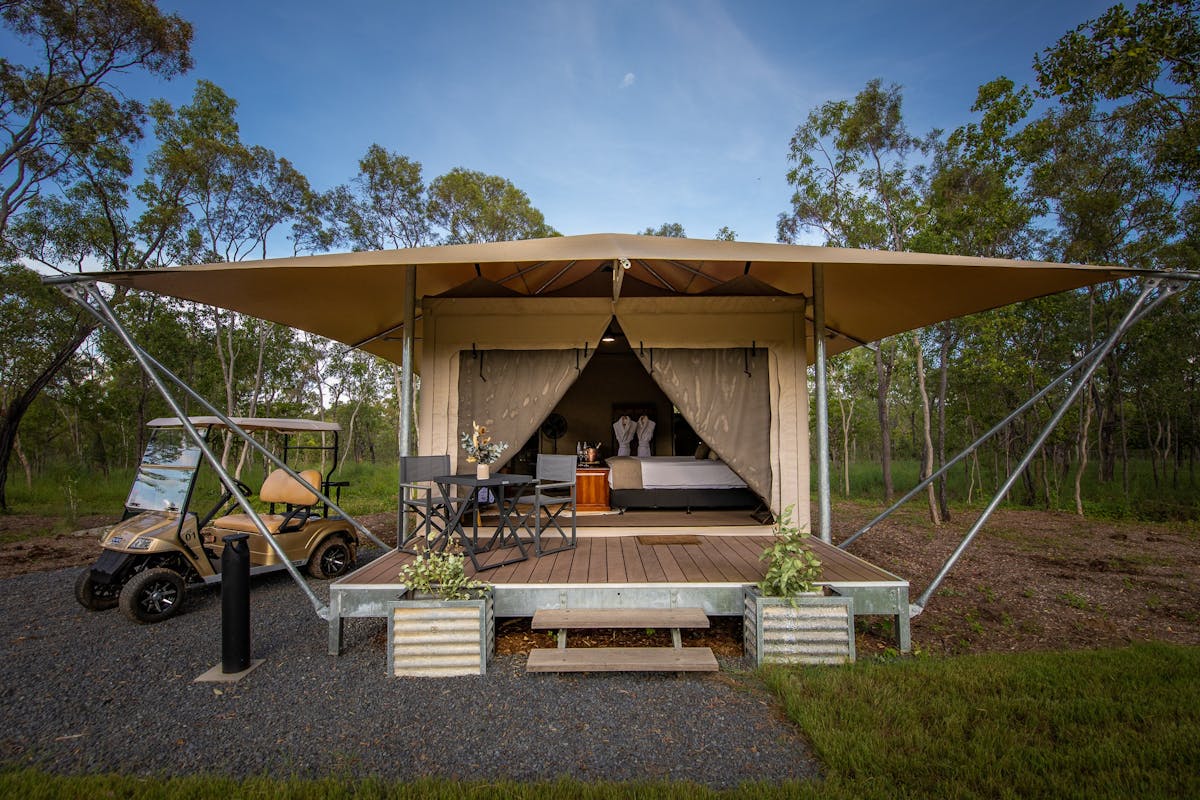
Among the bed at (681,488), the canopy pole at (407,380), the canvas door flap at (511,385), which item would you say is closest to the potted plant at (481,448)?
the canvas door flap at (511,385)

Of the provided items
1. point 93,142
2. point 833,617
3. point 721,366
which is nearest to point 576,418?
point 721,366

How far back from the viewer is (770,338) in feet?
17.0

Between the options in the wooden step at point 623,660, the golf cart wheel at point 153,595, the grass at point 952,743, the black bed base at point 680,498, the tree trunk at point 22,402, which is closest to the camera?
the grass at point 952,743

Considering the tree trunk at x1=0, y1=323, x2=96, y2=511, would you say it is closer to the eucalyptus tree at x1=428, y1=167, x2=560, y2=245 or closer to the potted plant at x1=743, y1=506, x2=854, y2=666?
the eucalyptus tree at x1=428, y1=167, x2=560, y2=245

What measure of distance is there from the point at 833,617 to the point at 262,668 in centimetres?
337

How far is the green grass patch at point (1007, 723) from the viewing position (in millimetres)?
1953

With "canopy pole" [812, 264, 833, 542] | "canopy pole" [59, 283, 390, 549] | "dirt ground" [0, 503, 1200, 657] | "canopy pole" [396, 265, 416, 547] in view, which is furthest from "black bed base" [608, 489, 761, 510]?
"canopy pole" [59, 283, 390, 549]

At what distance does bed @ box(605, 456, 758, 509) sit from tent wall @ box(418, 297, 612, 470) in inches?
63.9

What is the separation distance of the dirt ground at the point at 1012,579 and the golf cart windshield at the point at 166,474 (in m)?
2.80

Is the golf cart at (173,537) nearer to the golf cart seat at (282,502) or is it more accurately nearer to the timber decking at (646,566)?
the golf cart seat at (282,502)

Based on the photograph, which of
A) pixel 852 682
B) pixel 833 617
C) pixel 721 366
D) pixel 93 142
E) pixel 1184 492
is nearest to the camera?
pixel 852 682

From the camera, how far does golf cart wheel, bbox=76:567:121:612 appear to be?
4.16 metres

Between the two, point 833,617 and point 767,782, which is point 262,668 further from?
point 833,617

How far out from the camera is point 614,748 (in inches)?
88.0
